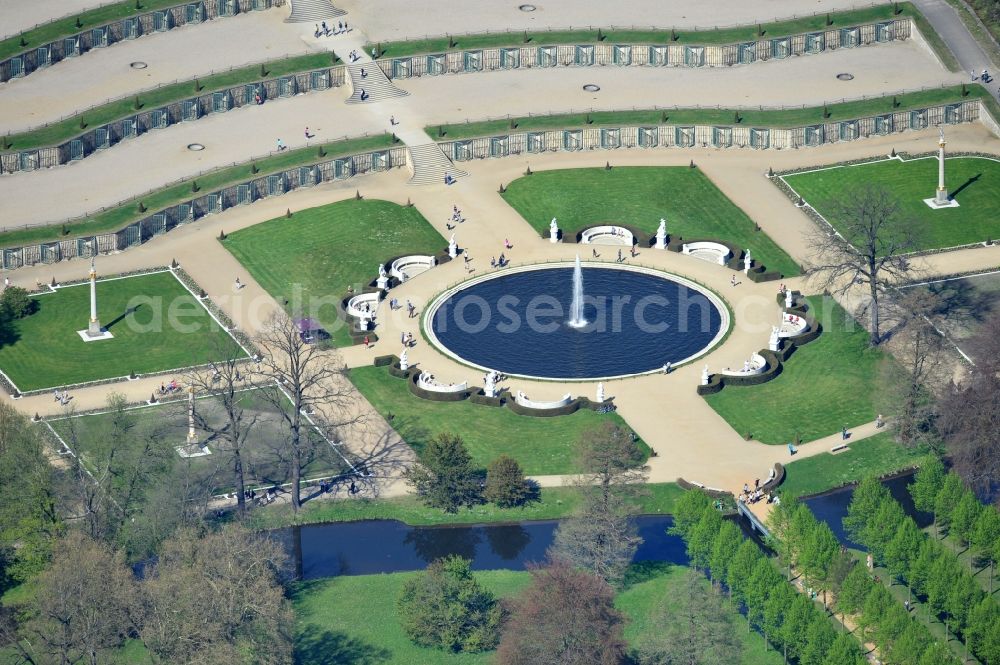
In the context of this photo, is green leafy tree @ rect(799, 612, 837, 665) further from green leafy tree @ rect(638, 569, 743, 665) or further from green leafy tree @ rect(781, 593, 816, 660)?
green leafy tree @ rect(638, 569, 743, 665)

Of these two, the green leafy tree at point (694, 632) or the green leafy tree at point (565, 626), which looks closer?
the green leafy tree at point (565, 626)

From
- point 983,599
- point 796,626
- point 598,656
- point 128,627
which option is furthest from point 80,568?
point 983,599

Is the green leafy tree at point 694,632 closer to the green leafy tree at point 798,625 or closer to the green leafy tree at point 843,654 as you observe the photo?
the green leafy tree at point 798,625

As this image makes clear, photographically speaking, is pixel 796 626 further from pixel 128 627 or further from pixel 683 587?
pixel 128 627

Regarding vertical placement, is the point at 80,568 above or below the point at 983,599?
above

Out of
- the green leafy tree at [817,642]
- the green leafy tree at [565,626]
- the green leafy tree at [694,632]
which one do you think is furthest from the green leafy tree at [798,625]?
the green leafy tree at [565,626]

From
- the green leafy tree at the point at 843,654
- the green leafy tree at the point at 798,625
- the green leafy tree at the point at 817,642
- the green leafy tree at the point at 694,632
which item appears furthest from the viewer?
the green leafy tree at the point at 798,625
